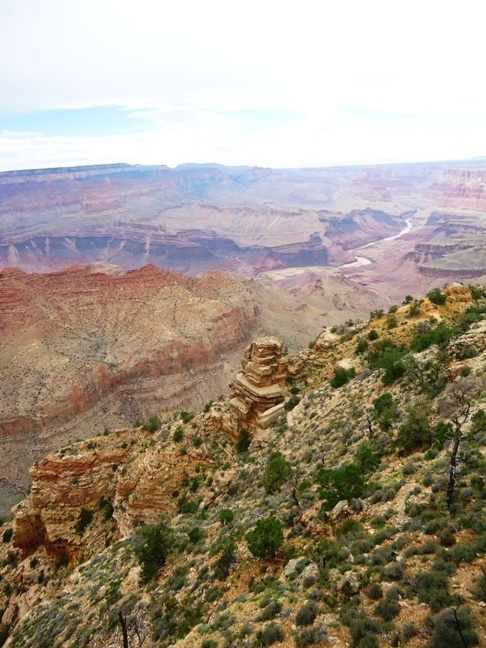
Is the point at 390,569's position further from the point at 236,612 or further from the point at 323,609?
the point at 236,612

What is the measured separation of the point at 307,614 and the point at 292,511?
5.66m

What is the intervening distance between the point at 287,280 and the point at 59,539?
155886mm

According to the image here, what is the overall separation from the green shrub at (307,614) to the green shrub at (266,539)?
354 cm

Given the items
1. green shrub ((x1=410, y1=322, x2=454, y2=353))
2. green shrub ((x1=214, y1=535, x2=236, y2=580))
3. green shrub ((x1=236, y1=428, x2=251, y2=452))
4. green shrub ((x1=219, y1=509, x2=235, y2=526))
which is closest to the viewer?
green shrub ((x1=214, y1=535, x2=236, y2=580))

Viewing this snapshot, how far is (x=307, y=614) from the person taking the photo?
9.81 meters

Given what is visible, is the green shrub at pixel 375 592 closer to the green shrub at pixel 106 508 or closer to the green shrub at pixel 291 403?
the green shrub at pixel 291 403

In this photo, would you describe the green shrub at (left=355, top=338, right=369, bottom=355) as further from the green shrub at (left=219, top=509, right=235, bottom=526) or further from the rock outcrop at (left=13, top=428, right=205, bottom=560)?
the green shrub at (left=219, top=509, right=235, bottom=526)

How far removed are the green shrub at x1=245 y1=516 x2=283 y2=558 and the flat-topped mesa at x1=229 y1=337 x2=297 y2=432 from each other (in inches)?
550

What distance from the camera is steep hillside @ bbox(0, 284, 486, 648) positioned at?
32.0ft

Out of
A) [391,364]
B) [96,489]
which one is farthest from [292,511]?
[96,489]

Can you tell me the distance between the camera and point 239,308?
86.2 meters

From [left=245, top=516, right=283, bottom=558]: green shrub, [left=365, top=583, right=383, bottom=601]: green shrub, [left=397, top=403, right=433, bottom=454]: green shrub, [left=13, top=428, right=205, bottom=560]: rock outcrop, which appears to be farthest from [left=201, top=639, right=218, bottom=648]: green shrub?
[left=13, top=428, right=205, bottom=560]: rock outcrop

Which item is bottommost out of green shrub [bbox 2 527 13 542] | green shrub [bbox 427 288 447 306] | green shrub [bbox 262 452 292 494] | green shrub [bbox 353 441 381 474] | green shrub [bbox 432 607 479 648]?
green shrub [bbox 2 527 13 542]

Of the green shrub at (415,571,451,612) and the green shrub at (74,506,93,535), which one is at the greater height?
the green shrub at (415,571,451,612)
